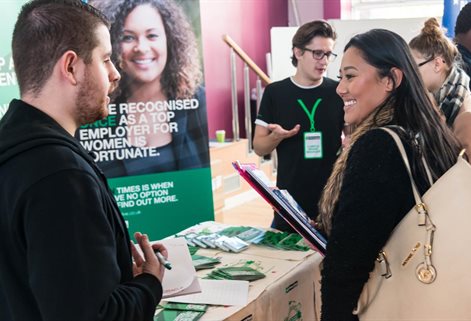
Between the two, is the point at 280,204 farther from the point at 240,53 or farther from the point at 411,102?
the point at 240,53

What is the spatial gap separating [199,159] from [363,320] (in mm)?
1905

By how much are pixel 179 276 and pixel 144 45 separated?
1.73m

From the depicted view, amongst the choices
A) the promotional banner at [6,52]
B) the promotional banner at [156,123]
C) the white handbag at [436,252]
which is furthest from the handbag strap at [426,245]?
the promotional banner at [6,52]

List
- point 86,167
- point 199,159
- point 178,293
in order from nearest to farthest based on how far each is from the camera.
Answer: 1. point 86,167
2. point 178,293
3. point 199,159

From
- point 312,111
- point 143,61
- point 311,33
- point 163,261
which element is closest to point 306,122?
point 312,111

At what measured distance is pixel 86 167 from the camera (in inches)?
34.8

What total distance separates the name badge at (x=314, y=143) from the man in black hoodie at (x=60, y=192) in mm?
1482

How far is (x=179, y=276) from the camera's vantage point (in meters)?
1.29

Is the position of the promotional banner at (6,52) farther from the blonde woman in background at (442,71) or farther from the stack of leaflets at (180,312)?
the blonde woman in background at (442,71)

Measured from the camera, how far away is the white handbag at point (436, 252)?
110 centimetres

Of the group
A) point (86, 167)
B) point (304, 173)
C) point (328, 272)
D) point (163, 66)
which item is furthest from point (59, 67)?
point (163, 66)

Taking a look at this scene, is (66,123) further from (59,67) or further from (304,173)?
(304,173)

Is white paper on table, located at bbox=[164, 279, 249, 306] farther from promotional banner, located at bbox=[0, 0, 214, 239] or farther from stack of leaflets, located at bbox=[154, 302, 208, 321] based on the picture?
promotional banner, located at bbox=[0, 0, 214, 239]

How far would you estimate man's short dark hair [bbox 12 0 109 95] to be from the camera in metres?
0.91
